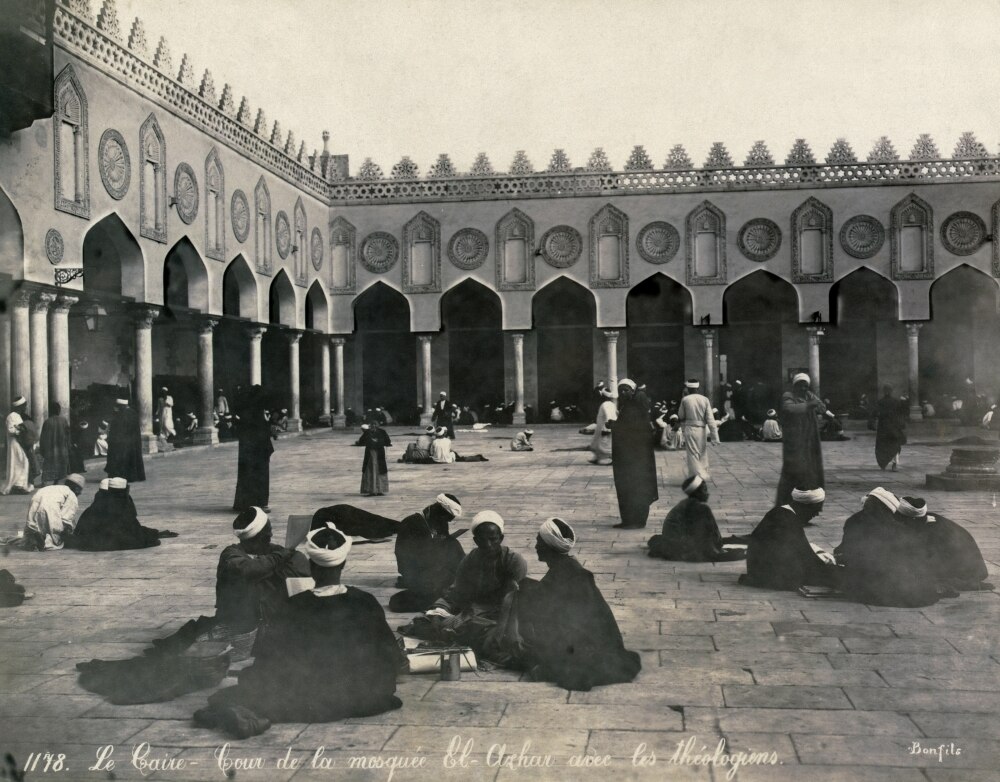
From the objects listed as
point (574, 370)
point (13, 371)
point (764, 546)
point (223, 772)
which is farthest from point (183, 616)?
point (574, 370)

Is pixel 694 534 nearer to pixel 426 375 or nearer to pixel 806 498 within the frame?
pixel 806 498

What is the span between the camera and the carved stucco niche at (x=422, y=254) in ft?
79.3

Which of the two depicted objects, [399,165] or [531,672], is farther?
[399,165]

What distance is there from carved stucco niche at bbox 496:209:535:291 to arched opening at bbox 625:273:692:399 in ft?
10.2

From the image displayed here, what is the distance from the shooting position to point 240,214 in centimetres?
1903

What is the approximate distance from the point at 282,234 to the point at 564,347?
8719 mm

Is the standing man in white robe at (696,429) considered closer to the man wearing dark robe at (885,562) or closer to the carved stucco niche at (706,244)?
the man wearing dark robe at (885,562)

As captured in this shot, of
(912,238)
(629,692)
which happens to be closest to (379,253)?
(912,238)

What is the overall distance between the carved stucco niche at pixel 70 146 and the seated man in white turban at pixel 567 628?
10941 mm

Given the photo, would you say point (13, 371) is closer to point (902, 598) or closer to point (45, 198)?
point (45, 198)

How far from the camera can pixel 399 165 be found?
24219 mm

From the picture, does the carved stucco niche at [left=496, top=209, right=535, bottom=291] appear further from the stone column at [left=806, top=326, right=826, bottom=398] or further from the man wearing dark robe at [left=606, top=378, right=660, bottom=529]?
the man wearing dark robe at [left=606, top=378, right=660, bottom=529]

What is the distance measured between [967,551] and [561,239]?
18.9 meters

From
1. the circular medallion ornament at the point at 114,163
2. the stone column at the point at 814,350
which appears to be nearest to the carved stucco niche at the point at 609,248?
the stone column at the point at 814,350
